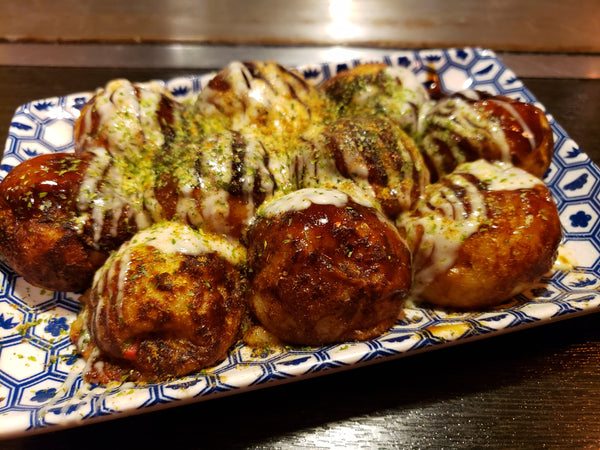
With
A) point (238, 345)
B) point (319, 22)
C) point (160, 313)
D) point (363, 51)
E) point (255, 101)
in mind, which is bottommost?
point (238, 345)

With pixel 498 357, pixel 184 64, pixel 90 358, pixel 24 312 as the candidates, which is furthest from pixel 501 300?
pixel 184 64

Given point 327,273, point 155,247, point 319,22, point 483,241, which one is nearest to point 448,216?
point 483,241

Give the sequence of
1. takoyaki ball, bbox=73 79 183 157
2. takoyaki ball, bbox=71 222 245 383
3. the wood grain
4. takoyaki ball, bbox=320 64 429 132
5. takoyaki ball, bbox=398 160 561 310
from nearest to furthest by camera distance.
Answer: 1. takoyaki ball, bbox=71 222 245 383
2. takoyaki ball, bbox=398 160 561 310
3. takoyaki ball, bbox=73 79 183 157
4. takoyaki ball, bbox=320 64 429 132
5. the wood grain

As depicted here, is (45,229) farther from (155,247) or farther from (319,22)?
(319,22)

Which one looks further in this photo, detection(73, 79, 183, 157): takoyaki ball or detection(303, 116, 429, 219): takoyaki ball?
detection(73, 79, 183, 157): takoyaki ball

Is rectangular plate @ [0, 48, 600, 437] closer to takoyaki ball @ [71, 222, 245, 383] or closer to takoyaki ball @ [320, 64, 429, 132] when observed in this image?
takoyaki ball @ [71, 222, 245, 383]

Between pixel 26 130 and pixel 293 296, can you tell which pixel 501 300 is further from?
pixel 26 130

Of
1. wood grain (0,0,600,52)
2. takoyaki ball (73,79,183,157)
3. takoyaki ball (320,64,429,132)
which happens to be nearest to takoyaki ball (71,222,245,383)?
takoyaki ball (73,79,183,157)
